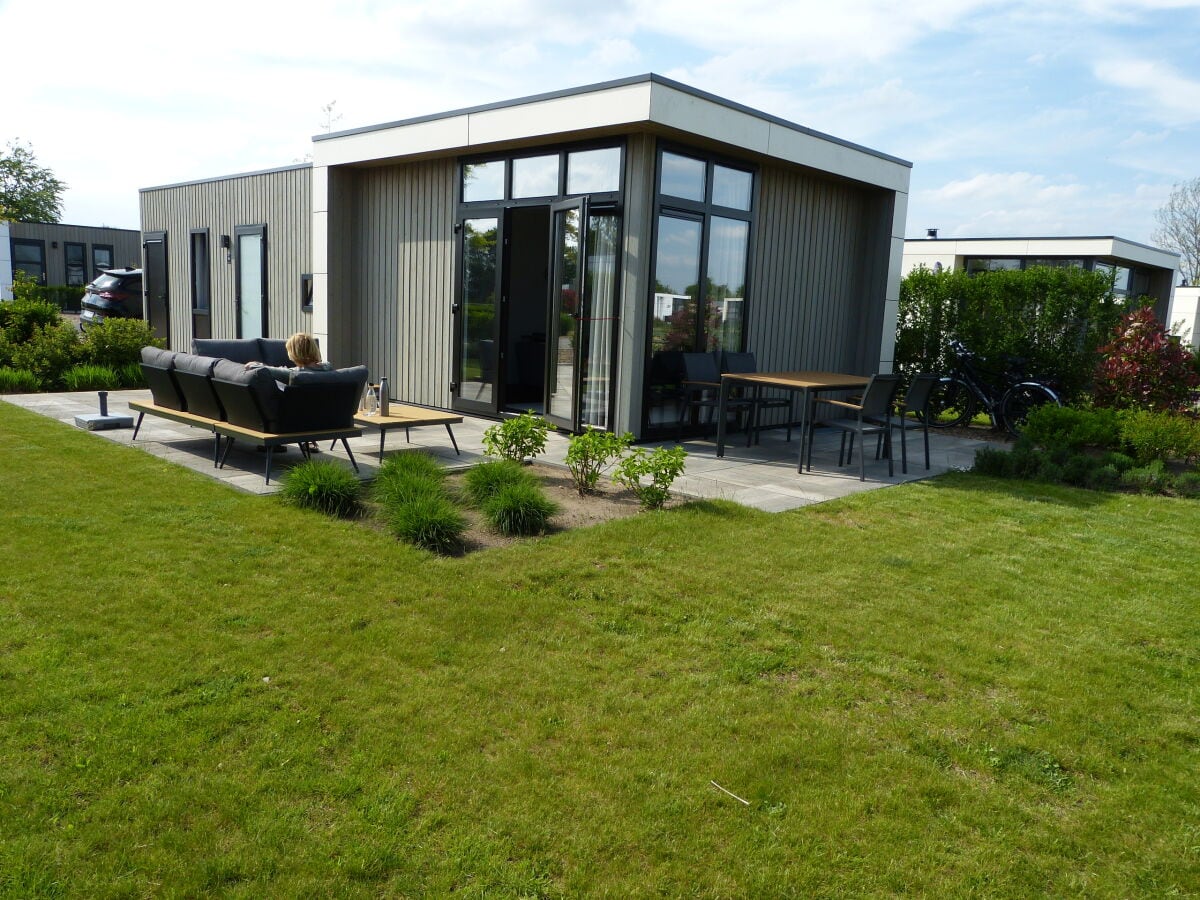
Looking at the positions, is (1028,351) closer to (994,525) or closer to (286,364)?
(994,525)

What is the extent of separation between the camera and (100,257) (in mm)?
35688

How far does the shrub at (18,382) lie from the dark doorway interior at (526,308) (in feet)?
19.1

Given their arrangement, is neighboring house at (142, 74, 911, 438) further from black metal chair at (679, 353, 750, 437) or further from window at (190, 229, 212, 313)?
window at (190, 229, 212, 313)

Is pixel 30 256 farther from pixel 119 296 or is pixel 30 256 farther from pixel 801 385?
pixel 801 385

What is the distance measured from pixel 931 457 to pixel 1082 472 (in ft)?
4.77

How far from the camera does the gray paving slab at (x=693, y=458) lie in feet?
22.1

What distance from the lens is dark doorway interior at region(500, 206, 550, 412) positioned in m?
11.3

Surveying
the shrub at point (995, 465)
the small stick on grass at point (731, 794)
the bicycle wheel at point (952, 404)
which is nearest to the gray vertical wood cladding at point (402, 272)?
the shrub at point (995, 465)

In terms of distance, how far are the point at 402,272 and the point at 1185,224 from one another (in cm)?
4274

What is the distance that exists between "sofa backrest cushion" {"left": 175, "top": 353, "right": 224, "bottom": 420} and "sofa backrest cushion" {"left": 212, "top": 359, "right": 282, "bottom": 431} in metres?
0.12

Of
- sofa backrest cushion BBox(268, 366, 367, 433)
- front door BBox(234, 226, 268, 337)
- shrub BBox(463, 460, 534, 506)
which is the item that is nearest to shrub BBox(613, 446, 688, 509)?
shrub BBox(463, 460, 534, 506)

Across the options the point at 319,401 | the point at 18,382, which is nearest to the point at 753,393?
the point at 319,401

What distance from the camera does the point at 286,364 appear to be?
938cm

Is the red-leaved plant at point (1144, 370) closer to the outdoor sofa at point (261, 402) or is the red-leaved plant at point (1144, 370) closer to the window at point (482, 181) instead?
the window at point (482, 181)
